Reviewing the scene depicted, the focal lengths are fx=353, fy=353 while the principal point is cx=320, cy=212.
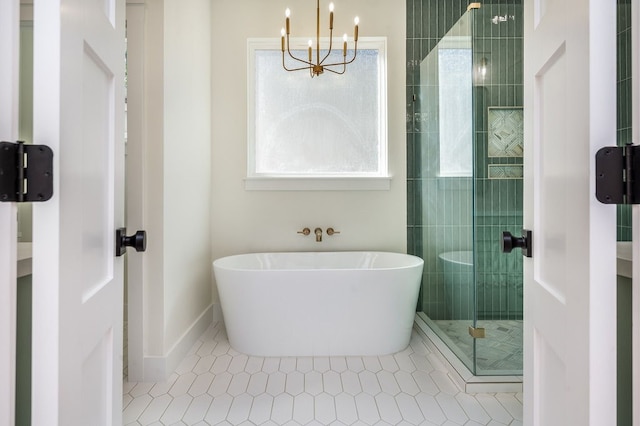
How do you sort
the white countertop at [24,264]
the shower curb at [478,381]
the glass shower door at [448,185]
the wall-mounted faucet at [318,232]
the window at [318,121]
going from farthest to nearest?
the window at [318,121]
the wall-mounted faucet at [318,232]
the glass shower door at [448,185]
the shower curb at [478,381]
the white countertop at [24,264]

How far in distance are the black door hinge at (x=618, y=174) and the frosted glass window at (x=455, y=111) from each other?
1.54 meters

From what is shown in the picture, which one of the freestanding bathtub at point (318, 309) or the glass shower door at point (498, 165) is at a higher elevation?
the glass shower door at point (498, 165)

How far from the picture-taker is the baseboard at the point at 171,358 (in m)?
1.96

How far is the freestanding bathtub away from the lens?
2197 mm

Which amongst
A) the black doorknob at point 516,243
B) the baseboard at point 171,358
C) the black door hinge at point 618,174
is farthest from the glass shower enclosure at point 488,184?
the baseboard at point 171,358

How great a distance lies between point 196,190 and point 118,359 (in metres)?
1.73

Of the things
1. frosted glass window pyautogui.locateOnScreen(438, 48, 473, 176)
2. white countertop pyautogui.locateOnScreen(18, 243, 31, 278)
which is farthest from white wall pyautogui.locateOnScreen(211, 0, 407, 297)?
white countertop pyautogui.locateOnScreen(18, 243, 31, 278)

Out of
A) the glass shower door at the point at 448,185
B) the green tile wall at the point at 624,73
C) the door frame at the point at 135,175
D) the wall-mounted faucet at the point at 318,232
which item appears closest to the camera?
the green tile wall at the point at 624,73

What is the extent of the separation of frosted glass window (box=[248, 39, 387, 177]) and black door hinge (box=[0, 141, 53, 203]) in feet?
7.99

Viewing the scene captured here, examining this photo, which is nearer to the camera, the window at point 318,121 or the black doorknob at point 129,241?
the black doorknob at point 129,241

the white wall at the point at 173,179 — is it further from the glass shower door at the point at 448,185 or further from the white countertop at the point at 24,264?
the glass shower door at the point at 448,185

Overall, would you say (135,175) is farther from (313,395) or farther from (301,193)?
(313,395)

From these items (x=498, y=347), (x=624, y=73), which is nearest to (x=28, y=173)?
(x=624, y=73)

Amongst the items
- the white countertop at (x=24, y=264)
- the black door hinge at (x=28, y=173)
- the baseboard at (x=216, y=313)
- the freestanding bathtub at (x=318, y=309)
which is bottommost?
the baseboard at (x=216, y=313)
